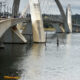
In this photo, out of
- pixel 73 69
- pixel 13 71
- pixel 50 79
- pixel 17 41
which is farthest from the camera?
Answer: pixel 17 41

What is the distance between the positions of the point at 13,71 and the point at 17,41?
184 ft

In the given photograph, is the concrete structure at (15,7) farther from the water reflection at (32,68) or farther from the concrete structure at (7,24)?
the water reflection at (32,68)

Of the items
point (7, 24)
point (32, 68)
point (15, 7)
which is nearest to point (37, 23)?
point (7, 24)

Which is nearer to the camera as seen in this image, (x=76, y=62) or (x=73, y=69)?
(x=73, y=69)

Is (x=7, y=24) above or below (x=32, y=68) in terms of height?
above

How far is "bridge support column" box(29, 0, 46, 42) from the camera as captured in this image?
4444 inches

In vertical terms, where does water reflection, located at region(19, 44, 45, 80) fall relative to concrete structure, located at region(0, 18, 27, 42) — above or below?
below

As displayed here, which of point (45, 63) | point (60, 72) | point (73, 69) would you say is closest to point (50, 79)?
point (60, 72)

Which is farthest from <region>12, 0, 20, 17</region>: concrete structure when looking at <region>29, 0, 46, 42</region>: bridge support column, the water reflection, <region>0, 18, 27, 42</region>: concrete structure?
the water reflection

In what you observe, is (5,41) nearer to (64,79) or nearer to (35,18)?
(35,18)

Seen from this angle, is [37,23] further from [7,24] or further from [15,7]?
[15,7]

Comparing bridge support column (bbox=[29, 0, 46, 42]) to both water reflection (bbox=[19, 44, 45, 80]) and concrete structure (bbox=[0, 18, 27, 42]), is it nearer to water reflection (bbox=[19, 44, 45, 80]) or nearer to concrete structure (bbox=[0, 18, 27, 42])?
A: concrete structure (bbox=[0, 18, 27, 42])

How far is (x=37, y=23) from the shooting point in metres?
114

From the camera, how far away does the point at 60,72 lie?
56688mm
